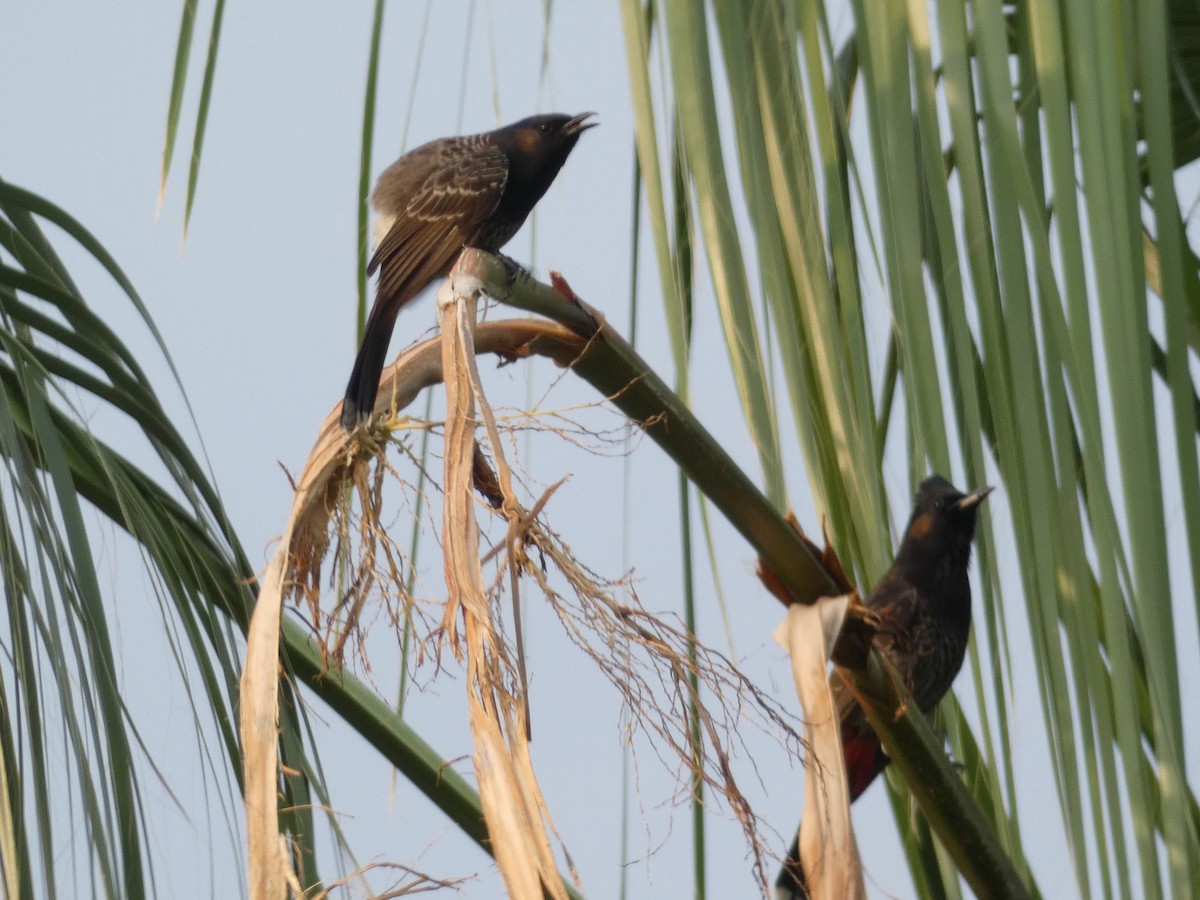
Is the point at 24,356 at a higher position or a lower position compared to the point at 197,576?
higher

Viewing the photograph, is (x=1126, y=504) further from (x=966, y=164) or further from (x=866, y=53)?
(x=866, y=53)

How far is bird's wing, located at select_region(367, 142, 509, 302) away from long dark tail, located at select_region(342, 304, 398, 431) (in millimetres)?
137

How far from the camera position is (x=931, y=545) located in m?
3.40

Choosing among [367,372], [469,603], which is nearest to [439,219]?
[367,372]

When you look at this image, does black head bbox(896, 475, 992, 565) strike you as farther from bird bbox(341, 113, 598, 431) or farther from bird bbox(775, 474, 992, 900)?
bird bbox(341, 113, 598, 431)

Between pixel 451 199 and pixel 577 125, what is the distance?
2.21 feet

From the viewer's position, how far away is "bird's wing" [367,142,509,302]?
3607 millimetres

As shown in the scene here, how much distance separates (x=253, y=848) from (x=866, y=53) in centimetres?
93

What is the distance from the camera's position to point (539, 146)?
429 cm

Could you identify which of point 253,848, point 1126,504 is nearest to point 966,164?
point 1126,504

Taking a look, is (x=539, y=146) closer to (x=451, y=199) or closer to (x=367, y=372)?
(x=451, y=199)

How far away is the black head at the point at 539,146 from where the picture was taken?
424cm

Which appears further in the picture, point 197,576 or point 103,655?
point 197,576

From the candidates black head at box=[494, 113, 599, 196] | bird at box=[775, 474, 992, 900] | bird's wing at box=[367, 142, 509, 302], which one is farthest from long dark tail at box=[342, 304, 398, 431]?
bird at box=[775, 474, 992, 900]
